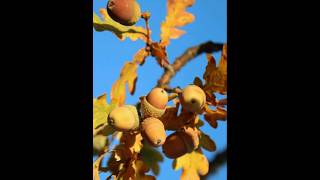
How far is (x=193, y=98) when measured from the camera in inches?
30.8

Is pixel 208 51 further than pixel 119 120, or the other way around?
pixel 208 51

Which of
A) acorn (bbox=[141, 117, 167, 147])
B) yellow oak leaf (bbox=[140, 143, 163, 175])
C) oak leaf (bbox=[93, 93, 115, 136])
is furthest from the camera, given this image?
yellow oak leaf (bbox=[140, 143, 163, 175])

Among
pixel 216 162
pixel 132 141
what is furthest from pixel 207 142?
pixel 132 141

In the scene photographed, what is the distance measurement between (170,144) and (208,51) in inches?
7.0

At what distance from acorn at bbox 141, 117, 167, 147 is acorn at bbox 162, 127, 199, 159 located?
37 millimetres

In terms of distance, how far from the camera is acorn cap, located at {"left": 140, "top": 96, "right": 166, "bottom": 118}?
2.59ft

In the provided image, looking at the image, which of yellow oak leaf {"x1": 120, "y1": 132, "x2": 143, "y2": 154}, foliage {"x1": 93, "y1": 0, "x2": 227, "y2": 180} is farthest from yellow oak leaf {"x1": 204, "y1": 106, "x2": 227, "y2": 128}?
yellow oak leaf {"x1": 120, "y1": 132, "x2": 143, "y2": 154}

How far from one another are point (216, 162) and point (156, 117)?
0.56 ft

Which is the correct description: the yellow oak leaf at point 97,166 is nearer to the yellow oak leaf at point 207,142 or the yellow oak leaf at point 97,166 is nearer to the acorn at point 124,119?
the acorn at point 124,119

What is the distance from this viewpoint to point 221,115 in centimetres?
85

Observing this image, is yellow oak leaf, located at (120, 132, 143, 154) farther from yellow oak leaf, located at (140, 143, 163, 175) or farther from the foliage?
yellow oak leaf, located at (140, 143, 163, 175)

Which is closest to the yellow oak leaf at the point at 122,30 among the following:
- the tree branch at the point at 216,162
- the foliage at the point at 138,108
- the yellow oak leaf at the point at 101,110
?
the foliage at the point at 138,108
